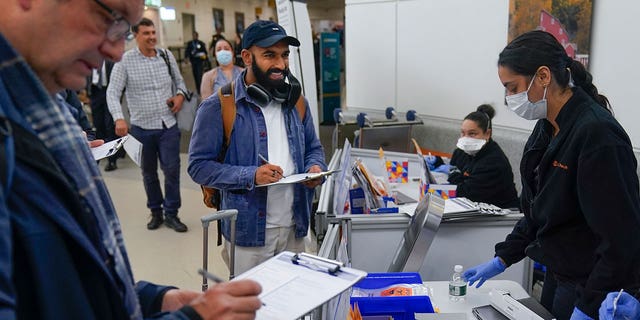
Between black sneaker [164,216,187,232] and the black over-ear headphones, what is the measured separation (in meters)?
2.44

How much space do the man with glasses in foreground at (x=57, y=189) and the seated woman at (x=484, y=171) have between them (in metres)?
2.44

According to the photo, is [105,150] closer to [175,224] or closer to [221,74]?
[175,224]

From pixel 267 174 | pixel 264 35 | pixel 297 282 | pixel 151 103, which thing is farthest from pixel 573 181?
pixel 151 103

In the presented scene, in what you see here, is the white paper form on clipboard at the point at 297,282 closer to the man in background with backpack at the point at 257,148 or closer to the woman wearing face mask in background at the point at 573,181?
the woman wearing face mask in background at the point at 573,181

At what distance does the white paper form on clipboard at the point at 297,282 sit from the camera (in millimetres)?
867

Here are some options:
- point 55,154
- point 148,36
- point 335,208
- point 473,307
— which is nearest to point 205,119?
point 335,208

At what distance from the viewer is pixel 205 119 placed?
207 centimetres

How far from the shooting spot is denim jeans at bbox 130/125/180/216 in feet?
13.0

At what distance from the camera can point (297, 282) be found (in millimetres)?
955

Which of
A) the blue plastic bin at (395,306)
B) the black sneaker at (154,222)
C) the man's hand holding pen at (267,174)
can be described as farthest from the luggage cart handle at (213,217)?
the black sneaker at (154,222)

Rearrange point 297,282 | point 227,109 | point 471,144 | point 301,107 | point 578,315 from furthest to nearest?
1. point 471,144
2. point 301,107
3. point 227,109
4. point 578,315
5. point 297,282

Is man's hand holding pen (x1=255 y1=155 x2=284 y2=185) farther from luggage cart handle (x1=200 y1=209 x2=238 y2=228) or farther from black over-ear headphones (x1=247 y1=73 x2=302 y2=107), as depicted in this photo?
luggage cart handle (x1=200 y1=209 x2=238 y2=228)

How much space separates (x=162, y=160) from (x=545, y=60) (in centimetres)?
325

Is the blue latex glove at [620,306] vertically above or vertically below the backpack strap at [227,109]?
below
